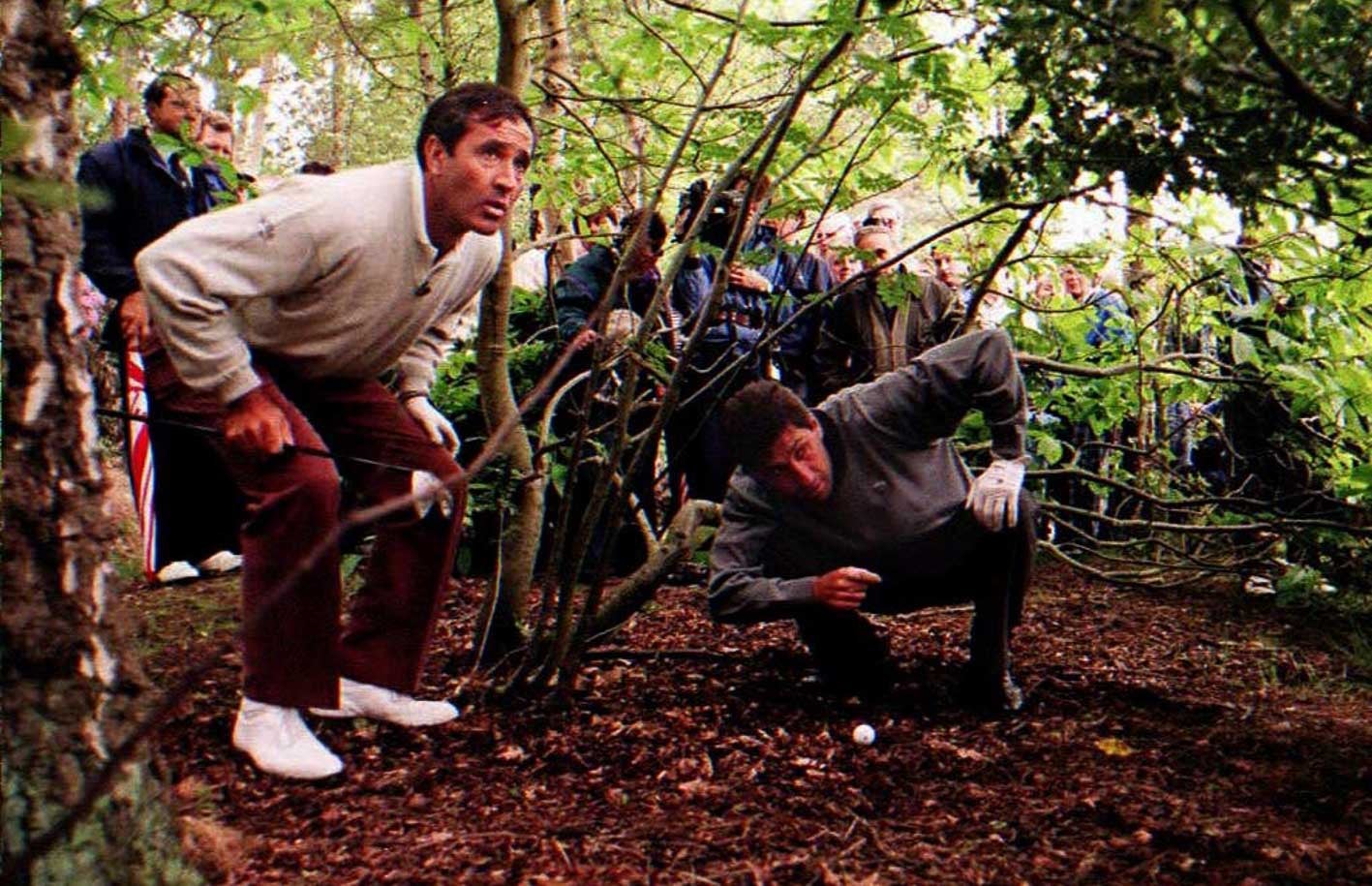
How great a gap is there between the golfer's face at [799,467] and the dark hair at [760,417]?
0.02 meters

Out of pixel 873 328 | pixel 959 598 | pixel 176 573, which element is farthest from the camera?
pixel 873 328

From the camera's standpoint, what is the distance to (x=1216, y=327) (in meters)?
4.75

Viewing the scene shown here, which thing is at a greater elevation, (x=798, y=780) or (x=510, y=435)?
(x=510, y=435)

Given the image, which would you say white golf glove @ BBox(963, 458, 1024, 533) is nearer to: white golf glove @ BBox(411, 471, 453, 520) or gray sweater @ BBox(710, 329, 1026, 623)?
gray sweater @ BBox(710, 329, 1026, 623)

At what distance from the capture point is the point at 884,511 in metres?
3.67

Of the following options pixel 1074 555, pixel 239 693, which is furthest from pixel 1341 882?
pixel 1074 555

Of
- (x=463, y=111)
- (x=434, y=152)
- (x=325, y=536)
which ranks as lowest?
(x=325, y=536)

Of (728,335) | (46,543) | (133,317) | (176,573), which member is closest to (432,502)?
(46,543)

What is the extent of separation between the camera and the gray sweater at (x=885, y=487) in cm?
358

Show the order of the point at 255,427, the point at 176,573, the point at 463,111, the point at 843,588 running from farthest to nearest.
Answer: the point at 176,573
the point at 843,588
the point at 463,111
the point at 255,427

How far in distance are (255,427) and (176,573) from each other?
9.35 ft

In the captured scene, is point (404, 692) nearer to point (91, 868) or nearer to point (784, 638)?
point (91, 868)

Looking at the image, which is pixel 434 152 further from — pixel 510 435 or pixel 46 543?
pixel 46 543

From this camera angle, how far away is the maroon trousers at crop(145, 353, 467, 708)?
2.76 meters
